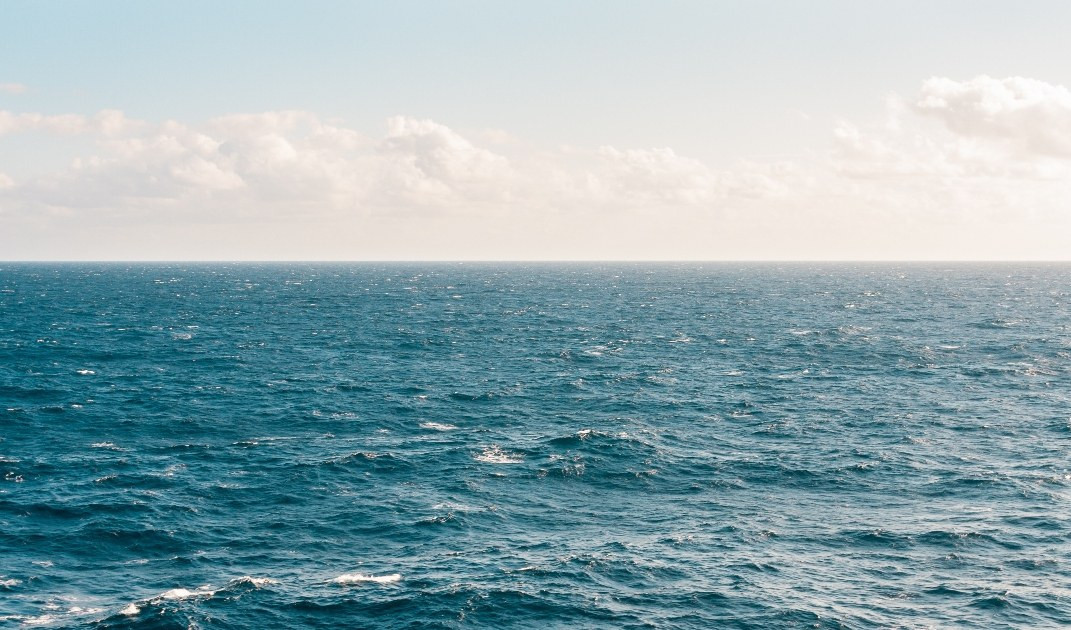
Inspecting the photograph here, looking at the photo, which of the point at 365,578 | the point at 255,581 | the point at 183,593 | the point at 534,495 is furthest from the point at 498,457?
the point at 183,593

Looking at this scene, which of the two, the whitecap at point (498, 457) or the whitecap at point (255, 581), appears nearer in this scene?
the whitecap at point (255, 581)

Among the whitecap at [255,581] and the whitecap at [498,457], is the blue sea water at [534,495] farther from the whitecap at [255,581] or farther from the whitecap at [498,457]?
the whitecap at [498,457]

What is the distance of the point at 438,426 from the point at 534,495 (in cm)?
2744

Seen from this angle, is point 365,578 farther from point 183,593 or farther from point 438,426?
point 438,426

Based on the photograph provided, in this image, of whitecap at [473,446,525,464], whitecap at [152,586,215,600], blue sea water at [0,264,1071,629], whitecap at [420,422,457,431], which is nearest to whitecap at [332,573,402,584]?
blue sea water at [0,264,1071,629]

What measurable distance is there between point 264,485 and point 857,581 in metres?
50.1

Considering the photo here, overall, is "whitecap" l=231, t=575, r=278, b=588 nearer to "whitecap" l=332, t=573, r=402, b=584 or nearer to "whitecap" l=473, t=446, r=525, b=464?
"whitecap" l=332, t=573, r=402, b=584

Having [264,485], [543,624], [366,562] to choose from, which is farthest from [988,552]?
[264,485]

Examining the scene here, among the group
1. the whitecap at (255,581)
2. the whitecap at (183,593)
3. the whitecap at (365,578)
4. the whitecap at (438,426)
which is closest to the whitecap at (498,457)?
the whitecap at (438,426)

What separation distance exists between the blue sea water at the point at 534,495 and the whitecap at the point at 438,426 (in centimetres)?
68

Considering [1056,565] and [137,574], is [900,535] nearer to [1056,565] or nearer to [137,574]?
[1056,565]

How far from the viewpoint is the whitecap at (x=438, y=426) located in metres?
98.6

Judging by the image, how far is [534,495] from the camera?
74.8 metres

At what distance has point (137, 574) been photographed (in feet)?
188
